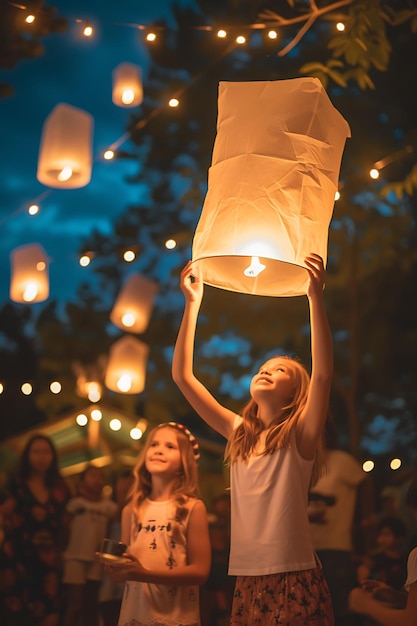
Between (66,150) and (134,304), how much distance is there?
69 cm

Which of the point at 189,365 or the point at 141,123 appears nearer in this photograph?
the point at 189,365

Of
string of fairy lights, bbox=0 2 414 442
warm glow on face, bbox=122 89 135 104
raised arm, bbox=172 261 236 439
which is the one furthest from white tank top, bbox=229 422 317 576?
warm glow on face, bbox=122 89 135 104

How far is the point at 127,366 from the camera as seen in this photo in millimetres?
3076

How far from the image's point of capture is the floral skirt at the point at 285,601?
162cm

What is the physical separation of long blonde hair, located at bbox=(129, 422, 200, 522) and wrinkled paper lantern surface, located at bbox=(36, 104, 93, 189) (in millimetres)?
1085

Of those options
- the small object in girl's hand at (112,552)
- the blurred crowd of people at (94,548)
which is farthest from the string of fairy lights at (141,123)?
the small object in girl's hand at (112,552)

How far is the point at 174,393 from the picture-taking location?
122 inches

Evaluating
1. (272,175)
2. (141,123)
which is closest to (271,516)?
(272,175)

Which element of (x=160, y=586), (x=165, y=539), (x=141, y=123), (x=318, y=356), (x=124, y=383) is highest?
(x=141, y=123)

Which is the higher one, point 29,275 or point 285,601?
point 29,275

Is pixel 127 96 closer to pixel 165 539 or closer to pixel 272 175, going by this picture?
pixel 272 175

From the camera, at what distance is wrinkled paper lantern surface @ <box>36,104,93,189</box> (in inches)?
110

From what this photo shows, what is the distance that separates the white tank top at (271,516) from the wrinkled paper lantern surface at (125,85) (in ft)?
6.25

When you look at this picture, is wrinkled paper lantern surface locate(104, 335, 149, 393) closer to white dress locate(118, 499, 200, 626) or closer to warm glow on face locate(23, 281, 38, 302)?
warm glow on face locate(23, 281, 38, 302)
